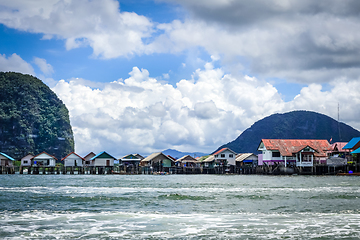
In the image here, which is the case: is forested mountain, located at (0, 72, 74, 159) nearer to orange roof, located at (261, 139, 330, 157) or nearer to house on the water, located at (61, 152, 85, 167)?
house on the water, located at (61, 152, 85, 167)

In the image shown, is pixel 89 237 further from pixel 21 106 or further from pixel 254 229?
pixel 21 106

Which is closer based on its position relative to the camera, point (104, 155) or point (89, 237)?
point (89, 237)

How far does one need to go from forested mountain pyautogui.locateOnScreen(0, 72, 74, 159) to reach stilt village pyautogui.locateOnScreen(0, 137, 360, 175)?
6152 centimetres

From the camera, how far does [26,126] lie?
7146 inches

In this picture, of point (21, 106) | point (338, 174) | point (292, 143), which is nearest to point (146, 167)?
point (292, 143)

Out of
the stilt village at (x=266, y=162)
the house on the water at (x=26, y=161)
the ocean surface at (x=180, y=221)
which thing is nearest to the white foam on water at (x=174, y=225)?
the ocean surface at (x=180, y=221)

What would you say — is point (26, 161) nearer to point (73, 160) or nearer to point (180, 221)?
point (73, 160)

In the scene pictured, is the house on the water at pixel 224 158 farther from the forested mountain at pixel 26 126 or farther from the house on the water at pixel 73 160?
the forested mountain at pixel 26 126

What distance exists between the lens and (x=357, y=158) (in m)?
82.2

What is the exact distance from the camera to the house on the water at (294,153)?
85438 millimetres

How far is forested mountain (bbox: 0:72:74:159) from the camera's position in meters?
174

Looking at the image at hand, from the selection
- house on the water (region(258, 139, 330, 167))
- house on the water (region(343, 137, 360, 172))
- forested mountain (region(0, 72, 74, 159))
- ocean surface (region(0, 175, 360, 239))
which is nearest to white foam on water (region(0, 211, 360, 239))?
ocean surface (region(0, 175, 360, 239))

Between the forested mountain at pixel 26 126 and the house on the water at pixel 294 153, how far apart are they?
12311cm

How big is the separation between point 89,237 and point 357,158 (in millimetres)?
80847
